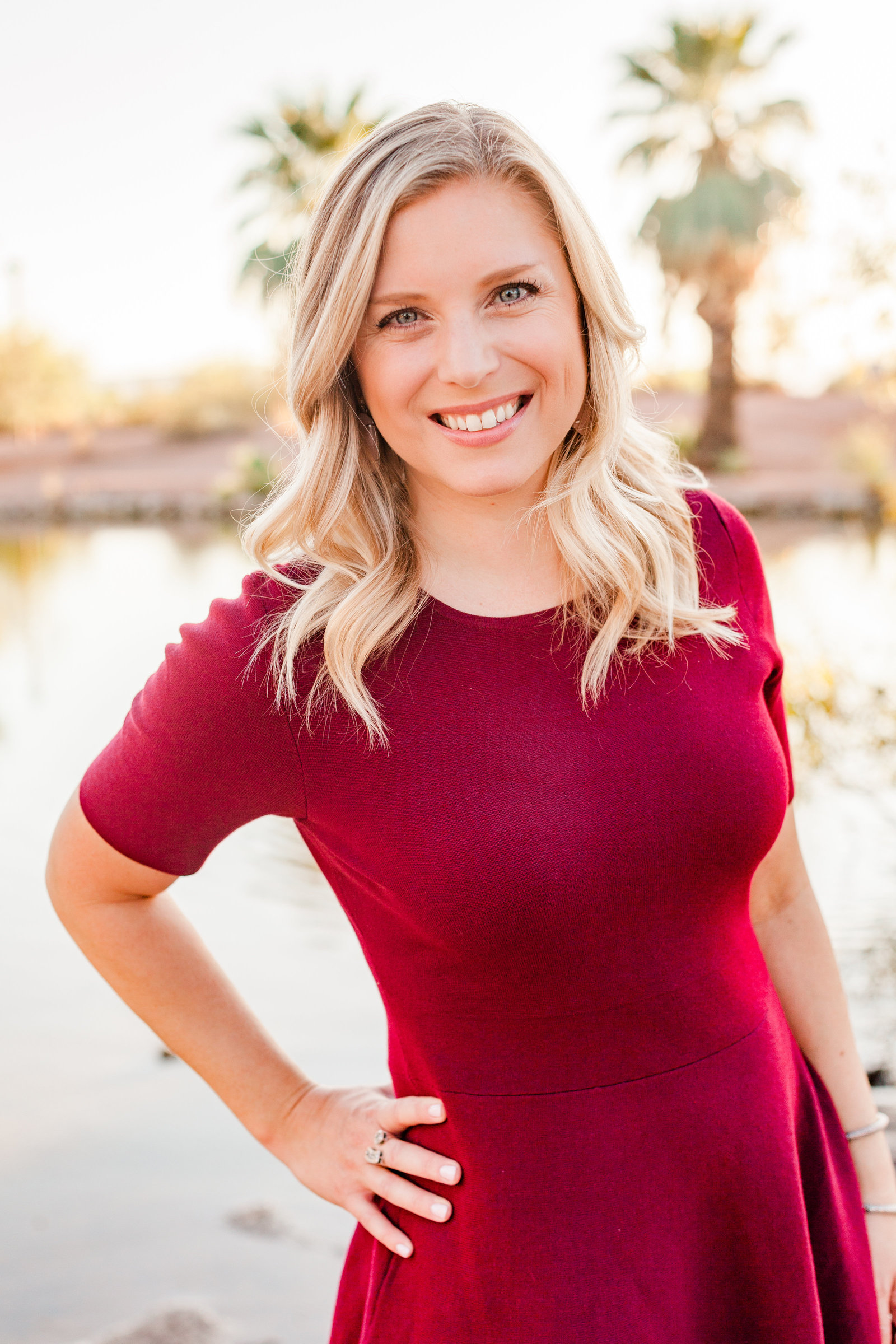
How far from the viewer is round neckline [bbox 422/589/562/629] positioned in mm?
1269

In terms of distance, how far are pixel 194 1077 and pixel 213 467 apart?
34789mm

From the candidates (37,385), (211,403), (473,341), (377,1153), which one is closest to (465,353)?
(473,341)

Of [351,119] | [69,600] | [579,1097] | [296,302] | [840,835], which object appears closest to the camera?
[579,1097]

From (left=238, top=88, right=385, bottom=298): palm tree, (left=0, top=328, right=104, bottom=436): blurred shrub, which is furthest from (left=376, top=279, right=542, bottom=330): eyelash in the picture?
(left=0, top=328, right=104, bottom=436): blurred shrub

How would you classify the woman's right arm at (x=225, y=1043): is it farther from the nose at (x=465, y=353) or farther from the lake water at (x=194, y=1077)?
the lake water at (x=194, y=1077)

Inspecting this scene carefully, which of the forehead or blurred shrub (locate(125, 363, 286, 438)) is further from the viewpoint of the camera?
blurred shrub (locate(125, 363, 286, 438))

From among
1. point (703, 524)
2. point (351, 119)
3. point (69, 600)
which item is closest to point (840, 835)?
point (703, 524)

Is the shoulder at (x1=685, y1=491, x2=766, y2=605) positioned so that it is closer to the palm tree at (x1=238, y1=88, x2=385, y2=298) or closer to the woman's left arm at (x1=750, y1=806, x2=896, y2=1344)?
the woman's left arm at (x1=750, y1=806, x2=896, y2=1344)

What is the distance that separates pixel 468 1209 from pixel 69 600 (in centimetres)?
1503

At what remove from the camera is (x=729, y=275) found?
22.3m

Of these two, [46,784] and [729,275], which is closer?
[46,784]

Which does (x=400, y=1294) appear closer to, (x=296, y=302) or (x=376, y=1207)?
(x=376, y=1207)

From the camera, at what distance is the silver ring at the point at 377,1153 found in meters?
1.28

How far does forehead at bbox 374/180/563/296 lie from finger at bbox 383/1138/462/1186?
92cm
